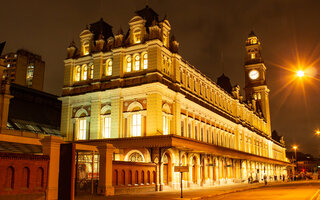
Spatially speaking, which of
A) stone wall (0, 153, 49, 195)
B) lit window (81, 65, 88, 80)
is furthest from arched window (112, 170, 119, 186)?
lit window (81, 65, 88, 80)

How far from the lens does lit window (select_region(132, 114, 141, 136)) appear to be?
3469 centimetres

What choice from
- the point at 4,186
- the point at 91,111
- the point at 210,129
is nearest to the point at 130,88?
the point at 91,111

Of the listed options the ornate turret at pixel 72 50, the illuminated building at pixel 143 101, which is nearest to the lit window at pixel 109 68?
the illuminated building at pixel 143 101

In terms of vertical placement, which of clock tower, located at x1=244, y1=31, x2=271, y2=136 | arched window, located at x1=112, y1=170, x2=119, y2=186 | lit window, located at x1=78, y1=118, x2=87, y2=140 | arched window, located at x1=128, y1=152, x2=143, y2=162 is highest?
clock tower, located at x1=244, y1=31, x2=271, y2=136

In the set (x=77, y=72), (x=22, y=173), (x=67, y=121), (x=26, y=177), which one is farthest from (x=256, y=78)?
(x=22, y=173)

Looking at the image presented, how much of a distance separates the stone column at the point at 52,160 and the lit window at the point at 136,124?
16.9 m

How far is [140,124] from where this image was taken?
1364 inches

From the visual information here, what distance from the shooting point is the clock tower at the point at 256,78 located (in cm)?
9231

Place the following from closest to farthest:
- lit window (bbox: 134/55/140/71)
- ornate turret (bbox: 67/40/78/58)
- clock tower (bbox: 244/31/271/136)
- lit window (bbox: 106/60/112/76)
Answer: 1. lit window (bbox: 134/55/140/71)
2. lit window (bbox: 106/60/112/76)
3. ornate turret (bbox: 67/40/78/58)
4. clock tower (bbox: 244/31/271/136)

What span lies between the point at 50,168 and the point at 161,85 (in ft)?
60.1

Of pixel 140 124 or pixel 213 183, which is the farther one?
pixel 213 183

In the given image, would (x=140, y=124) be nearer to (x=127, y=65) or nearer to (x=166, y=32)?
(x=127, y=65)

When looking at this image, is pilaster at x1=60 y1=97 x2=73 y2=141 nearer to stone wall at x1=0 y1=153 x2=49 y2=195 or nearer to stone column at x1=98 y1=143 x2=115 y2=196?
stone column at x1=98 y1=143 x2=115 y2=196

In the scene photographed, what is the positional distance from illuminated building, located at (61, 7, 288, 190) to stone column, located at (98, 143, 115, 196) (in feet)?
24.6
